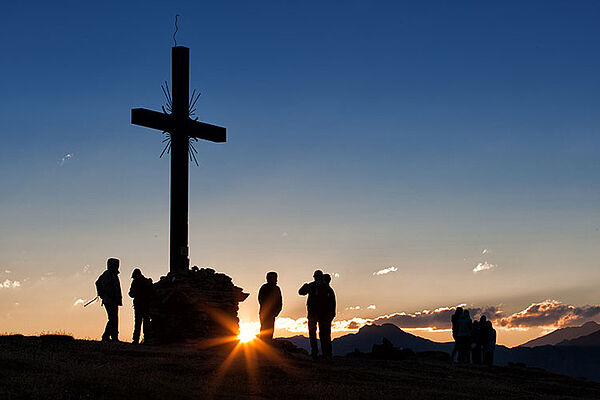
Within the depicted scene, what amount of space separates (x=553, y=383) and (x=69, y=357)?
1329 cm

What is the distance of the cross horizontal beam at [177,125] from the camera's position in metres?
22.7

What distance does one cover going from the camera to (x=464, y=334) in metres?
26.3

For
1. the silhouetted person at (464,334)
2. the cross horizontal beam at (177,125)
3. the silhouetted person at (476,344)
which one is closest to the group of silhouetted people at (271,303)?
the cross horizontal beam at (177,125)

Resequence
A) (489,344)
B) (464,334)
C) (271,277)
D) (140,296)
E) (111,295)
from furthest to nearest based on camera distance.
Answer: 1. (489,344)
2. (464,334)
3. (140,296)
4. (111,295)
5. (271,277)

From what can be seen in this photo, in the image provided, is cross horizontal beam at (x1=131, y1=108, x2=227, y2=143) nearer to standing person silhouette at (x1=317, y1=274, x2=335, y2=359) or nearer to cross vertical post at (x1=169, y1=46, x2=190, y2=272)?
cross vertical post at (x1=169, y1=46, x2=190, y2=272)

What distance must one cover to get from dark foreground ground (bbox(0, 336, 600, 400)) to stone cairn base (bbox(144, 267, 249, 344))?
215cm

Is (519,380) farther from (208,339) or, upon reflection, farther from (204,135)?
(204,135)

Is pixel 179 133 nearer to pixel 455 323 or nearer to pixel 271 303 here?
pixel 271 303

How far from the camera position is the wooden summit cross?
22.6 meters

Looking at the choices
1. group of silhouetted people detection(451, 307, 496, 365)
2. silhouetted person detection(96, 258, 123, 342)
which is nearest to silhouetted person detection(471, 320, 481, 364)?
group of silhouetted people detection(451, 307, 496, 365)

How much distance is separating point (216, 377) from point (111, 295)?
23.4 feet

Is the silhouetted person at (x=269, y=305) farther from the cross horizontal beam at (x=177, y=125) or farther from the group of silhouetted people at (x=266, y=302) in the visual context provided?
the cross horizontal beam at (x=177, y=125)

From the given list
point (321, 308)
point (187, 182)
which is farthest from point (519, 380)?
point (187, 182)

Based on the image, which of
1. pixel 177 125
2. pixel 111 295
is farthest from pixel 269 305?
pixel 177 125
